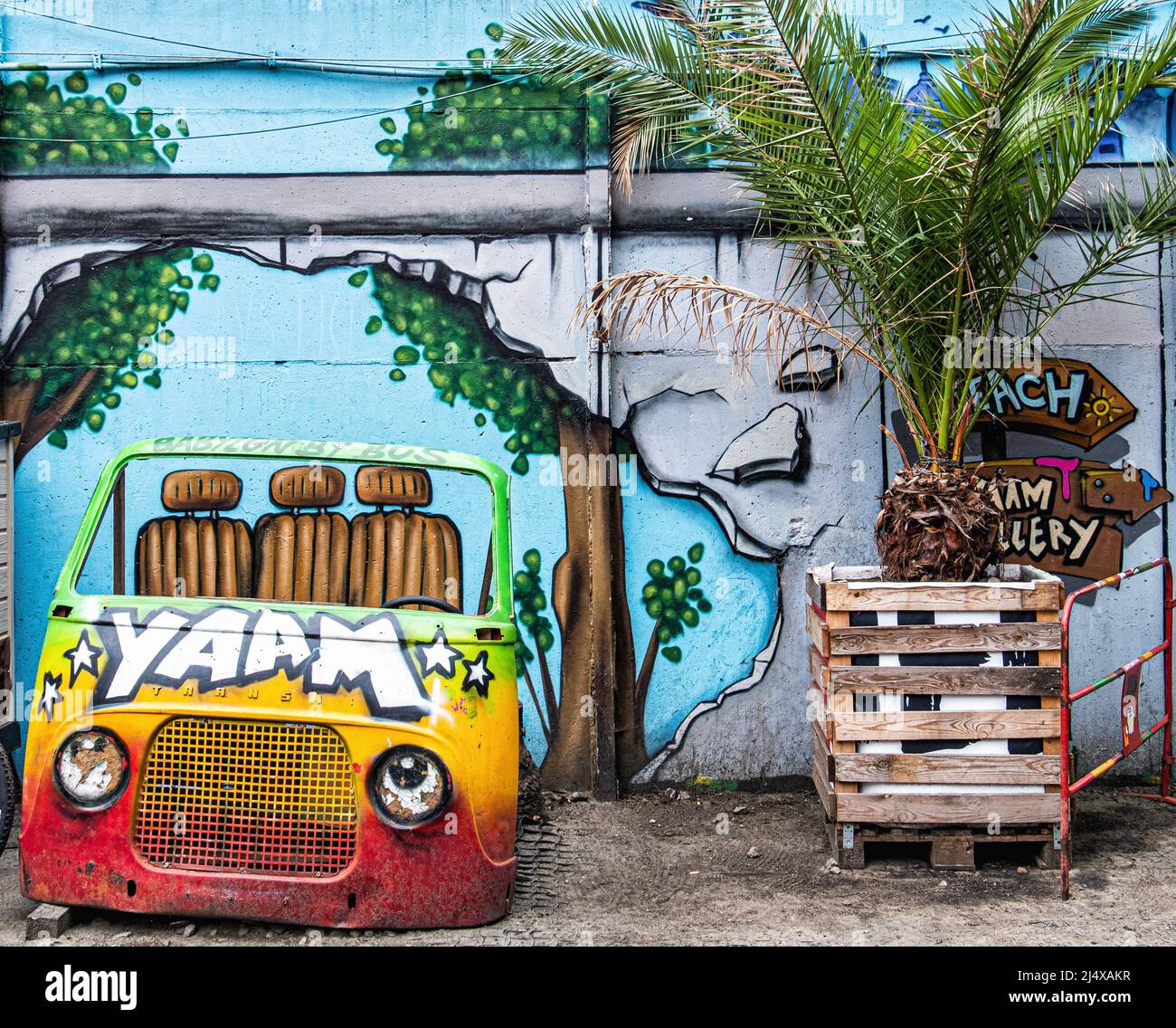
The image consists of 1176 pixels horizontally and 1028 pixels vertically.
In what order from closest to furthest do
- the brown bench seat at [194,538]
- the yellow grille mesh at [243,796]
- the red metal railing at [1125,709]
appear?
the yellow grille mesh at [243,796]
the red metal railing at [1125,709]
the brown bench seat at [194,538]

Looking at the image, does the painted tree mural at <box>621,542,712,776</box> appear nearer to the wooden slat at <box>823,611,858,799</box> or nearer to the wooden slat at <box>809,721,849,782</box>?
the wooden slat at <box>809,721,849,782</box>

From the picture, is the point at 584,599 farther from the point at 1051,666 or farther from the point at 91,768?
the point at 91,768

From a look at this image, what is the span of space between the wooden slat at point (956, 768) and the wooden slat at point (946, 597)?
25.3 inches

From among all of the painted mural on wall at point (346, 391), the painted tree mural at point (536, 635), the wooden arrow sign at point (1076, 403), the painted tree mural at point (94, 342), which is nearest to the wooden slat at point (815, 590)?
the painted mural on wall at point (346, 391)

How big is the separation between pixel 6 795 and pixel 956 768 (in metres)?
3.93

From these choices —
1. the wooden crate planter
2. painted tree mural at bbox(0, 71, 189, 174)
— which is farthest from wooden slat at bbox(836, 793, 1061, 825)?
painted tree mural at bbox(0, 71, 189, 174)

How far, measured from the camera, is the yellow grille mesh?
3758mm

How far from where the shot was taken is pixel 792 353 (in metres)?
6.04

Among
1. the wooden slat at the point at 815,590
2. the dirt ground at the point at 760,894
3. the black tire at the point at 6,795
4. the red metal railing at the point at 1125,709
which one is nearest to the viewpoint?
the dirt ground at the point at 760,894

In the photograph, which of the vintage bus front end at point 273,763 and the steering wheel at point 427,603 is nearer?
the vintage bus front end at point 273,763

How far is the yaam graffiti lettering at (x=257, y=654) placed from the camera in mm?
3838

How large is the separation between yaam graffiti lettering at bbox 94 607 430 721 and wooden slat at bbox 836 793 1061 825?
2069 millimetres

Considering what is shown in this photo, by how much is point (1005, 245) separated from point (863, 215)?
744 mm

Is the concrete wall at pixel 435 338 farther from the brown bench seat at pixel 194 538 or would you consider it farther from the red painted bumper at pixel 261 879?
the red painted bumper at pixel 261 879
